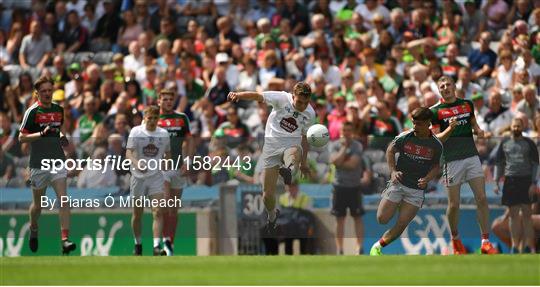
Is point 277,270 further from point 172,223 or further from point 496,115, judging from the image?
point 496,115

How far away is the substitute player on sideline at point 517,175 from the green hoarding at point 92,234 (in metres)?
4.30

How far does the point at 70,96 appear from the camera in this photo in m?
26.9

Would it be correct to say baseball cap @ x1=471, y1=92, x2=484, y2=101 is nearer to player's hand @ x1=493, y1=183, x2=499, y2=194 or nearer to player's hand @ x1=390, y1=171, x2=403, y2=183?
player's hand @ x1=493, y1=183, x2=499, y2=194

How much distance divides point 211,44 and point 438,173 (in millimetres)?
8187

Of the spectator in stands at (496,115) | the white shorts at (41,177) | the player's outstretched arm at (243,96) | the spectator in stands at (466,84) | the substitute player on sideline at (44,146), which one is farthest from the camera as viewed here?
the spectator in stands at (466,84)

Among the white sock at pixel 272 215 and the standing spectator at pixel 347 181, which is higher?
the standing spectator at pixel 347 181

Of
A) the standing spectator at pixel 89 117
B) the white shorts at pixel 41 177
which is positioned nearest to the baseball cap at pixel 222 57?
the standing spectator at pixel 89 117

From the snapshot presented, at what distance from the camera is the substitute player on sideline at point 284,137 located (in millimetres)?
18875

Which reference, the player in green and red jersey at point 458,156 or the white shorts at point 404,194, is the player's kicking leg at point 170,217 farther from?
the player in green and red jersey at point 458,156

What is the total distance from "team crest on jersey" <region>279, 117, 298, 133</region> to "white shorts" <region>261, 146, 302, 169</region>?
1.14 feet

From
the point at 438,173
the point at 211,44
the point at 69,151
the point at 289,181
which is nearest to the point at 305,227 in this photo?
the point at 289,181

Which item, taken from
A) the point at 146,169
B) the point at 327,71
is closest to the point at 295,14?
the point at 327,71

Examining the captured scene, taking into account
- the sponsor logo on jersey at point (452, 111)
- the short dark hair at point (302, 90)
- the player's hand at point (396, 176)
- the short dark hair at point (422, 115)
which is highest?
the short dark hair at point (302, 90)

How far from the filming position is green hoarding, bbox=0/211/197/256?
20.0 meters
